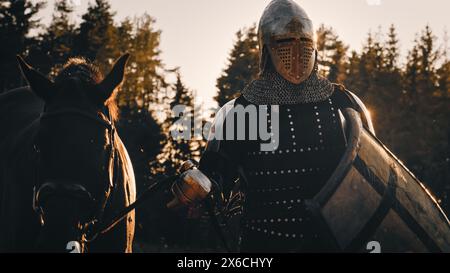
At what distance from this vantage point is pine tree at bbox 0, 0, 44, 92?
23844 mm

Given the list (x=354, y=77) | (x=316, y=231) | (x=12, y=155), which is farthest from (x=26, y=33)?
(x=316, y=231)

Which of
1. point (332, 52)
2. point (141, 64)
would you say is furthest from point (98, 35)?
point (332, 52)

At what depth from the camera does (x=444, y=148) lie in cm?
2602

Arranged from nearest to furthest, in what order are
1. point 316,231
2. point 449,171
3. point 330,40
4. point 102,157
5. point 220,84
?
point 102,157
point 316,231
point 449,171
point 220,84
point 330,40

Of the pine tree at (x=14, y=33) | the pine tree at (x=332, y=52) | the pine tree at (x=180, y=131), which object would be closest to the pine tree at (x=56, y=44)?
the pine tree at (x=14, y=33)

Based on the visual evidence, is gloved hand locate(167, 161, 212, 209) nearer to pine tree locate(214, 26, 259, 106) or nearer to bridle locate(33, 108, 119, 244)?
bridle locate(33, 108, 119, 244)

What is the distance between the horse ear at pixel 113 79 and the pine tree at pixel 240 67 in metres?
24.5

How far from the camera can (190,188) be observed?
4273 mm

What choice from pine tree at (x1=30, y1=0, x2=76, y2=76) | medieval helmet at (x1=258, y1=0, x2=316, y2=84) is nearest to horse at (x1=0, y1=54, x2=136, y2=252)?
medieval helmet at (x1=258, y1=0, x2=316, y2=84)

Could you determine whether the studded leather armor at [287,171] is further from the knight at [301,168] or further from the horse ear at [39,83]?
the horse ear at [39,83]

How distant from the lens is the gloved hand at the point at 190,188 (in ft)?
14.0

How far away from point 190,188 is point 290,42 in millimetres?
1397

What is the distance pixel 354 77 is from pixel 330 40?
3.41m
